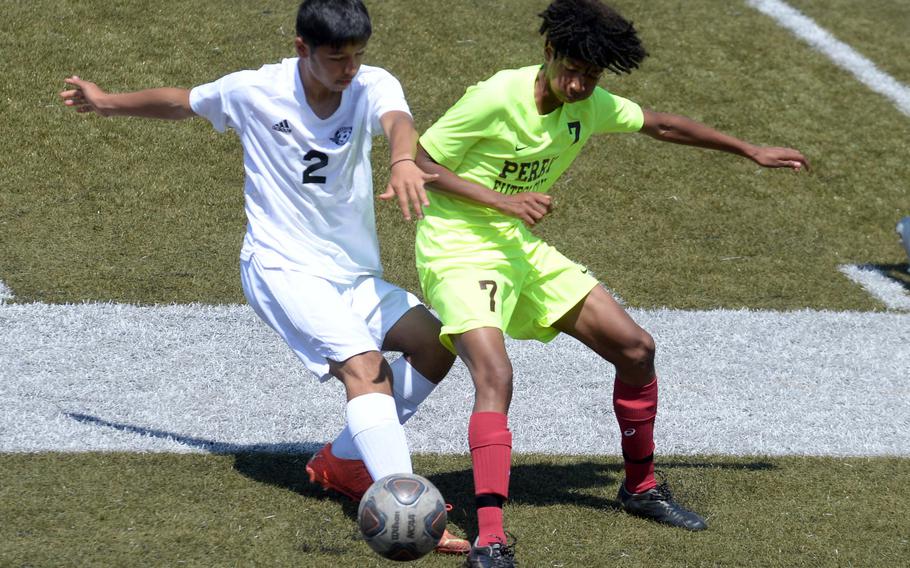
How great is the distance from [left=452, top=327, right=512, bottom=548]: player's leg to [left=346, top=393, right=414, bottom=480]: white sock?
11.2 inches

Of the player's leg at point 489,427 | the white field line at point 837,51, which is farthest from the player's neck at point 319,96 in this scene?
the white field line at point 837,51

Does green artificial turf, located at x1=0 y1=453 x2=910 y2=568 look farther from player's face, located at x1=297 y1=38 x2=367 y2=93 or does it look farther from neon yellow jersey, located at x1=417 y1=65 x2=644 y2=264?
player's face, located at x1=297 y1=38 x2=367 y2=93

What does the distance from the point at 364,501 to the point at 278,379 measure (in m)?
2.45

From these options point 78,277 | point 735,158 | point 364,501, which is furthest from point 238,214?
point 364,501

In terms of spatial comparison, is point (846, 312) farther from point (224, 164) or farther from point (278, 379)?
point (224, 164)

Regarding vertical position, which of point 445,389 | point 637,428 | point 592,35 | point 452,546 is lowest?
point 445,389

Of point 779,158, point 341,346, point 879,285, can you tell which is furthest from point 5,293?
point 879,285

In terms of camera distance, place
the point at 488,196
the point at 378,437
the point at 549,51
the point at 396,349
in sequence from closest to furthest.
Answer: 1. the point at 378,437
2. the point at 488,196
3. the point at 549,51
4. the point at 396,349

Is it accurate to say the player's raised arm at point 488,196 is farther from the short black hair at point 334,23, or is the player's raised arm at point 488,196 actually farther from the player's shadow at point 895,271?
the player's shadow at point 895,271

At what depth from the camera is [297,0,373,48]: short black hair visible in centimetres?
459

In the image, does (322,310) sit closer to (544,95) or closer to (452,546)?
(452,546)

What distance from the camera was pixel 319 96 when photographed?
196 inches

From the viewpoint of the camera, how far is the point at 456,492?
18.3 feet

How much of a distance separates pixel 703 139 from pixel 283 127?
Answer: 6.23 ft
